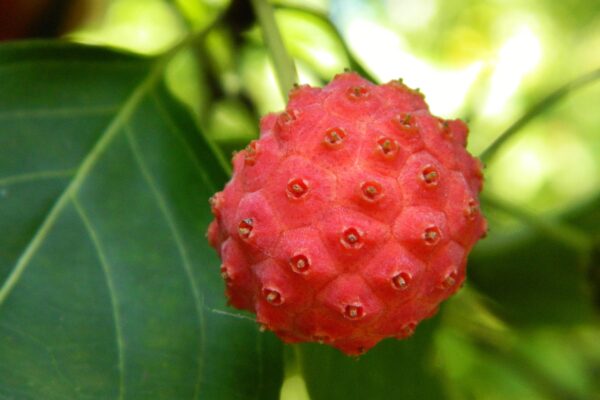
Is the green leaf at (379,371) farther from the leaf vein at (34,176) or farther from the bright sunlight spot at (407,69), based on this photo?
the bright sunlight spot at (407,69)

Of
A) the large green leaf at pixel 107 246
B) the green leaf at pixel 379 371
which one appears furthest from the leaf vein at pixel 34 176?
the green leaf at pixel 379 371

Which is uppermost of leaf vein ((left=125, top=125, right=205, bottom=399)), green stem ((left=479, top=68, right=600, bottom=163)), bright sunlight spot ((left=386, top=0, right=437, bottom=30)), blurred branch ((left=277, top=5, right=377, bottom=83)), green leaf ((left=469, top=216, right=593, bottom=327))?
bright sunlight spot ((left=386, top=0, right=437, bottom=30))

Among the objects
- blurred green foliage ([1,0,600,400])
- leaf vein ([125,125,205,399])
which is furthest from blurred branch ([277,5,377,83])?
leaf vein ([125,125,205,399])

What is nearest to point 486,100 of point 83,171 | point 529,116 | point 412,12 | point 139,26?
point 529,116

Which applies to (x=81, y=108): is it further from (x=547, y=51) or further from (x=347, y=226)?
(x=547, y=51)

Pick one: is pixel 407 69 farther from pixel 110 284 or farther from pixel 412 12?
pixel 110 284

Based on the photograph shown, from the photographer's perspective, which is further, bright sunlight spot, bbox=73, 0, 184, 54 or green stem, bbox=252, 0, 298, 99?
bright sunlight spot, bbox=73, 0, 184, 54

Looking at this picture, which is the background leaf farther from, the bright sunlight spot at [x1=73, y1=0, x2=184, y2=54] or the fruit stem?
Answer: the bright sunlight spot at [x1=73, y1=0, x2=184, y2=54]
